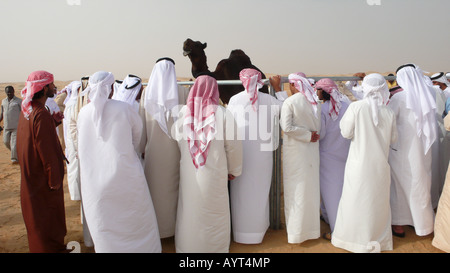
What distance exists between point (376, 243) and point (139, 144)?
286 centimetres

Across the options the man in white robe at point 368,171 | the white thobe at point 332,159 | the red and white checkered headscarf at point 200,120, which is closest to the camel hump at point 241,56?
the white thobe at point 332,159

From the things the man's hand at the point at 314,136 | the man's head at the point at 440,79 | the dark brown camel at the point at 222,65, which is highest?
the dark brown camel at the point at 222,65

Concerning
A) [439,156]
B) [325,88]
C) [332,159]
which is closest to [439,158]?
[439,156]

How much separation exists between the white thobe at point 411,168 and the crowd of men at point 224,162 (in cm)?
1

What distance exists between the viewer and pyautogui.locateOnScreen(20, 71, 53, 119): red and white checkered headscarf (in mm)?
3398

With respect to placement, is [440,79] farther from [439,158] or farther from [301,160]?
[301,160]

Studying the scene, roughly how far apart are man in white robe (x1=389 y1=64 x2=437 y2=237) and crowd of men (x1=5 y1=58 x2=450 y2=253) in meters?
0.01

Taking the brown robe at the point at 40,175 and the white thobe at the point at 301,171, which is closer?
the brown robe at the point at 40,175

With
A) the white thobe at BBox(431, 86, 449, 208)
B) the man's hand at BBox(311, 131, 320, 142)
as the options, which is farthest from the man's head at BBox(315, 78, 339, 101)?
the white thobe at BBox(431, 86, 449, 208)

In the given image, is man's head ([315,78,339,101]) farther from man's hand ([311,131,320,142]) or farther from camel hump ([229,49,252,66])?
camel hump ([229,49,252,66])

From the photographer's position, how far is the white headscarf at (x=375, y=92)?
3616mm

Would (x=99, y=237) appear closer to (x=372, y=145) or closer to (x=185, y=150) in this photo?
(x=185, y=150)

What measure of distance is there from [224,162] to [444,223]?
2542 millimetres

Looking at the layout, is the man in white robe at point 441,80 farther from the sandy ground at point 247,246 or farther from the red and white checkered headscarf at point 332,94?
the sandy ground at point 247,246
